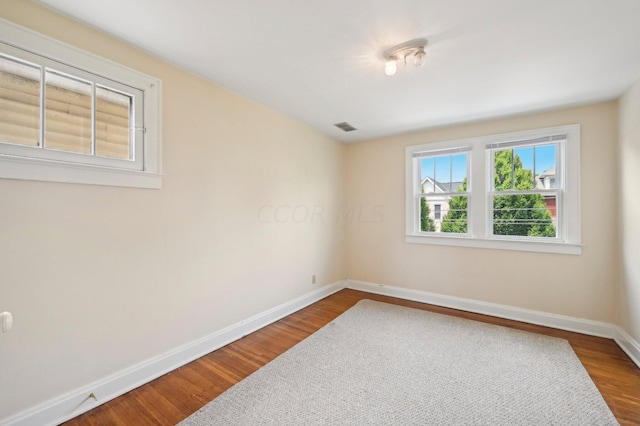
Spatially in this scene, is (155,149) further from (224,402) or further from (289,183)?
(224,402)

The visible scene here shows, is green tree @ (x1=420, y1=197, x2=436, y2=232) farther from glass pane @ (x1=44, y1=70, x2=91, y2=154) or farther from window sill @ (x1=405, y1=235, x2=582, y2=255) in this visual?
glass pane @ (x1=44, y1=70, x2=91, y2=154)

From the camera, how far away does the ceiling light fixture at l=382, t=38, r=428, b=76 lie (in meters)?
1.84

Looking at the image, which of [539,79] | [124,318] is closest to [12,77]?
[124,318]

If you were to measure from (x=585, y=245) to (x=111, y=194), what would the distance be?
14.9ft

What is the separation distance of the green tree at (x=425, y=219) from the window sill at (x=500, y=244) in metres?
0.17

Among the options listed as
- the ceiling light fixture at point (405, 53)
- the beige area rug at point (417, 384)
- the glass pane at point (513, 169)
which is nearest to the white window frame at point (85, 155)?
the beige area rug at point (417, 384)

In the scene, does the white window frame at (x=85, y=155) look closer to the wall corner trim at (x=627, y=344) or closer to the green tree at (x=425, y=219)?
the green tree at (x=425, y=219)

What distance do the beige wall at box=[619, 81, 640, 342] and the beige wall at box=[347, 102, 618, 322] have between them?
0.49ft

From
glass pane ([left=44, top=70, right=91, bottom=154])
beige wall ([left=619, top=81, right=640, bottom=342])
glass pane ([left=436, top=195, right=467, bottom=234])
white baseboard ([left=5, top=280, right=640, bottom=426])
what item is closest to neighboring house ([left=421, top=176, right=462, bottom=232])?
glass pane ([left=436, top=195, right=467, bottom=234])

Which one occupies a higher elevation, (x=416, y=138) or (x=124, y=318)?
(x=416, y=138)

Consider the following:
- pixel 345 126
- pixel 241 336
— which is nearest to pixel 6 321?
pixel 241 336

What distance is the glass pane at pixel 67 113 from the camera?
1610 millimetres

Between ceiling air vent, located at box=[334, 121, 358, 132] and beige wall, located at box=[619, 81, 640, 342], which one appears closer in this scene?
beige wall, located at box=[619, 81, 640, 342]

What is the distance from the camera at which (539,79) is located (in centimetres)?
232
